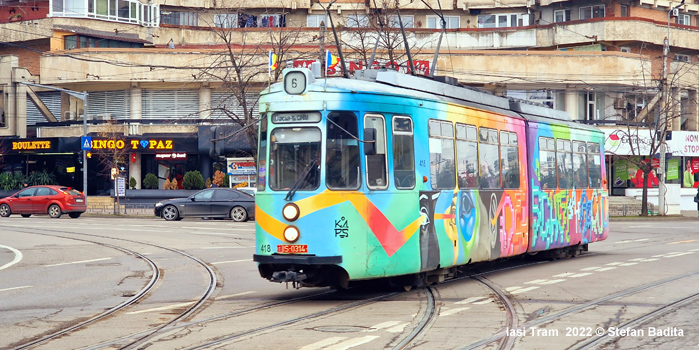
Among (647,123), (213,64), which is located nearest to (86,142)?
(213,64)

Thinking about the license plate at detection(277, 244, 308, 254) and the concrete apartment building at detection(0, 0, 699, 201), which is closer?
the license plate at detection(277, 244, 308, 254)

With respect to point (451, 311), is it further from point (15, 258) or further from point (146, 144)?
point (146, 144)

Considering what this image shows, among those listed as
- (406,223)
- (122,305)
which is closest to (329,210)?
(406,223)

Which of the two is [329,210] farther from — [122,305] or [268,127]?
[122,305]

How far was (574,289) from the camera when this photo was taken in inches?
515

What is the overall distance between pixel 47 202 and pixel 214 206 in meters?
8.34

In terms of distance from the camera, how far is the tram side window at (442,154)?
12.7 meters

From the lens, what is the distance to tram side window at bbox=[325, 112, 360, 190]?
36.9 feet

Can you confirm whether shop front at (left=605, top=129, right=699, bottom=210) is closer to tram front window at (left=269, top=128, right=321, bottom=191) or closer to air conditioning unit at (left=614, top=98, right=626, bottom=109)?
air conditioning unit at (left=614, top=98, right=626, bottom=109)

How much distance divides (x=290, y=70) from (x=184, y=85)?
1432 inches

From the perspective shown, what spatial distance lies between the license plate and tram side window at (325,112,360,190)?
2.73ft

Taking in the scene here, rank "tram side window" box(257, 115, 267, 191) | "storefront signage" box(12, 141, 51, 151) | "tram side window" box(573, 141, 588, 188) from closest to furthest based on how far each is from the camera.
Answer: "tram side window" box(257, 115, 267, 191) < "tram side window" box(573, 141, 588, 188) < "storefront signage" box(12, 141, 51, 151)

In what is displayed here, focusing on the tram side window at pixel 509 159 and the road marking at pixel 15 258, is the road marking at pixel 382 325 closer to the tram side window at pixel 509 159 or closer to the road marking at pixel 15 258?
the tram side window at pixel 509 159

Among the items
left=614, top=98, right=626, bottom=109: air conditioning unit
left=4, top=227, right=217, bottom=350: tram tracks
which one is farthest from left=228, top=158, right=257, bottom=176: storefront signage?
left=4, top=227, right=217, bottom=350: tram tracks
